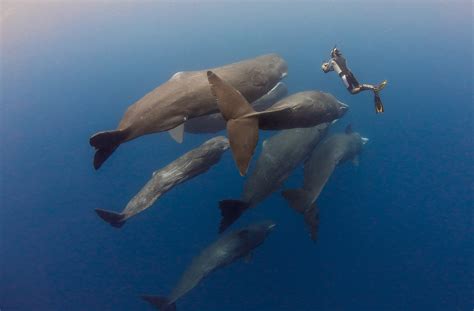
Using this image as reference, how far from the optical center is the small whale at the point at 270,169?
9786mm

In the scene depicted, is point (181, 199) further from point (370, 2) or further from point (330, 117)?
point (370, 2)

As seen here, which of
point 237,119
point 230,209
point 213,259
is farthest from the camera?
point 213,259

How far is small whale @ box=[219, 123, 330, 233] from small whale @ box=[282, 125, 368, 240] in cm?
60

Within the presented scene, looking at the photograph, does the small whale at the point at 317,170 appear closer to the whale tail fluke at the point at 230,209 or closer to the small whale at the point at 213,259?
the whale tail fluke at the point at 230,209

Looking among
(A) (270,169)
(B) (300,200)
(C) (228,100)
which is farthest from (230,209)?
(C) (228,100)

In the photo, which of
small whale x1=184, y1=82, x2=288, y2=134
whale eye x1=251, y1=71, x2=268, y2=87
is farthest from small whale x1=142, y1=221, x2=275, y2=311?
whale eye x1=251, y1=71, x2=268, y2=87

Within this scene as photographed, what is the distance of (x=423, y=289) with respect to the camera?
12.6 m

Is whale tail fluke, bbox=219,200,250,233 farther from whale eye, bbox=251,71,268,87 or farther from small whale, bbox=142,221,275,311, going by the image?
whale eye, bbox=251,71,268,87

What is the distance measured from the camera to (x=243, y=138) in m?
6.27

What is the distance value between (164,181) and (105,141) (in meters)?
3.10

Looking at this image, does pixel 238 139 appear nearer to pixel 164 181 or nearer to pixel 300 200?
pixel 164 181

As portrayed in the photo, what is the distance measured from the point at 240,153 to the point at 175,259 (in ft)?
25.7

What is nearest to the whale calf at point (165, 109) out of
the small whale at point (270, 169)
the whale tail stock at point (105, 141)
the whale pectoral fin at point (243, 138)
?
the whale tail stock at point (105, 141)

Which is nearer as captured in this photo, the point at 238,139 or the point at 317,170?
the point at 238,139
